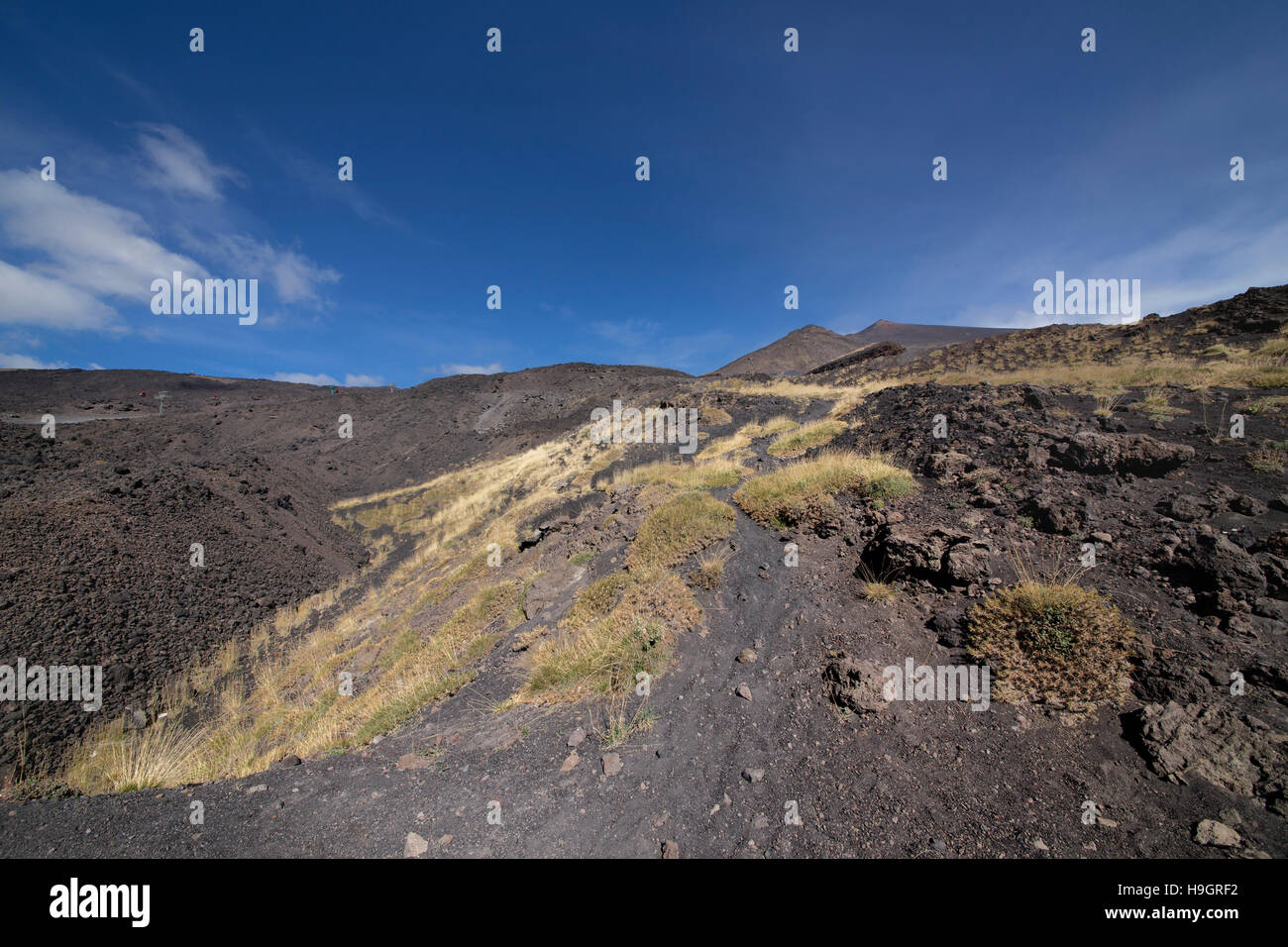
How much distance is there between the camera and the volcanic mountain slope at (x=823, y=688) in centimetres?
307

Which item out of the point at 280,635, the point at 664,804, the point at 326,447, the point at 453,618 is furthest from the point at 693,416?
the point at 326,447

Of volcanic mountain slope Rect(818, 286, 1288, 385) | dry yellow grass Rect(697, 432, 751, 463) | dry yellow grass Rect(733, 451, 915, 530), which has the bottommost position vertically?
dry yellow grass Rect(733, 451, 915, 530)

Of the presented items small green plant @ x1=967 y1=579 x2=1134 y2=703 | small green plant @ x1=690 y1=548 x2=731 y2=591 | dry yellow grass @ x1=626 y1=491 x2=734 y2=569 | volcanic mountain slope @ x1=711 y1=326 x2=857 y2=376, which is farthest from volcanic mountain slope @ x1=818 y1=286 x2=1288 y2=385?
volcanic mountain slope @ x1=711 y1=326 x2=857 y2=376

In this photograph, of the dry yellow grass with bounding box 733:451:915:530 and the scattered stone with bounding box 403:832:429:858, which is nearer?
the scattered stone with bounding box 403:832:429:858

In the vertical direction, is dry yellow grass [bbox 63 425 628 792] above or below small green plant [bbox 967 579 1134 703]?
below

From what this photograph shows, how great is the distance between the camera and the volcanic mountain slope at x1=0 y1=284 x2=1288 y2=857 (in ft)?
10.1

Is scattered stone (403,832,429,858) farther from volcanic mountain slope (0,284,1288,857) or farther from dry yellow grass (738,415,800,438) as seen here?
dry yellow grass (738,415,800,438)

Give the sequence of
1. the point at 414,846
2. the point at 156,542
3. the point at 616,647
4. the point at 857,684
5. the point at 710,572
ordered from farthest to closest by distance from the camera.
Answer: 1. the point at 156,542
2. the point at 710,572
3. the point at 616,647
4. the point at 857,684
5. the point at 414,846

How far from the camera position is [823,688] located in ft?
14.2

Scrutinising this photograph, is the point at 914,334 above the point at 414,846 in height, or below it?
above

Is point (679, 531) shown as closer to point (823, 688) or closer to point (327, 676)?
point (823, 688)

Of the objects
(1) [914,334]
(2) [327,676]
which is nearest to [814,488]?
(2) [327,676]
